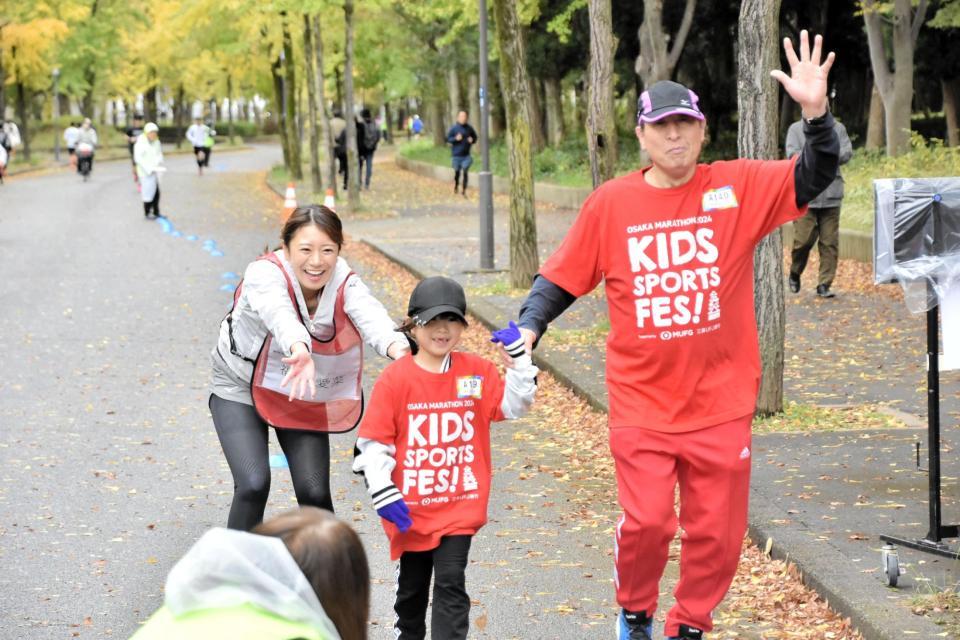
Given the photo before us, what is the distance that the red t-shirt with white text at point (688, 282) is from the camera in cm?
501

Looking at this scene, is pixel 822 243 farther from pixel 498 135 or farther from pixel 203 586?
pixel 498 135

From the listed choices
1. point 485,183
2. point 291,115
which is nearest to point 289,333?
point 485,183

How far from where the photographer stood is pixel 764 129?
911 centimetres

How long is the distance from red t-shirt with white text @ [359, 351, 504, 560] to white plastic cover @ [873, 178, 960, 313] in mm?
2084

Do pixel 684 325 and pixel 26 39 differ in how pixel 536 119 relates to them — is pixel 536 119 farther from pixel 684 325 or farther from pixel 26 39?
pixel 684 325

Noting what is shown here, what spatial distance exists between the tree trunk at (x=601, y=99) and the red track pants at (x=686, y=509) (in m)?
8.43

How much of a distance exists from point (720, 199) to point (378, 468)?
1.45 meters

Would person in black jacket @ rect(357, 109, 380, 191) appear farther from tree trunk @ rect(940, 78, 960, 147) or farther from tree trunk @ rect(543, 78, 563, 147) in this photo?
tree trunk @ rect(940, 78, 960, 147)

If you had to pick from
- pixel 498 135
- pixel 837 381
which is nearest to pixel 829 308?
pixel 837 381

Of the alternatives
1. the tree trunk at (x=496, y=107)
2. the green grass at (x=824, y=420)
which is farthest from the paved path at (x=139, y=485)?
the tree trunk at (x=496, y=107)

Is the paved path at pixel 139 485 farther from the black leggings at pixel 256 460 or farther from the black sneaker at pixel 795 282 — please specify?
the black sneaker at pixel 795 282

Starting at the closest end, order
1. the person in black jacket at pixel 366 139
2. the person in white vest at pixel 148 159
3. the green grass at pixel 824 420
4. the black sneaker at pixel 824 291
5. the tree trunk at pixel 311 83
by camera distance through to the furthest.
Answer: the green grass at pixel 824 420, the black sneaker at pixel 824 291, the person in white vest at pixel 148 159, the tree trunk at pixel 311 83, the person in black jacket at pixel 366 139

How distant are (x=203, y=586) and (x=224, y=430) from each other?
3.25 metres

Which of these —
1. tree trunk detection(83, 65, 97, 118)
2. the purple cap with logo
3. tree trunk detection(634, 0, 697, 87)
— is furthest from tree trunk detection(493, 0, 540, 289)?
tree trunk detection(83, 65, 97, 118)
